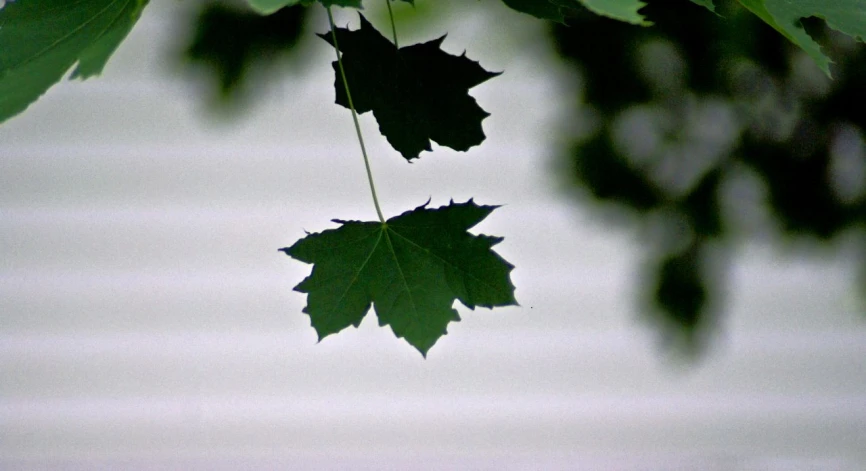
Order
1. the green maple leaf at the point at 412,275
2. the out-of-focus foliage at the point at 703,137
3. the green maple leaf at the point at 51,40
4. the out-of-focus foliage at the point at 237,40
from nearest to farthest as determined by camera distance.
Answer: the green maple leaf at the point at 51,40, the green maple leaf at the point at 412,275, the out-of-focus foliage at the point at 237,40, the out-of-focus foliage at the point at 703,137

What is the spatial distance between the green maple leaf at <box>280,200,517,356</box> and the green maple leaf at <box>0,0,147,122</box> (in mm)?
128

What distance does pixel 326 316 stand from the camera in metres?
0.34

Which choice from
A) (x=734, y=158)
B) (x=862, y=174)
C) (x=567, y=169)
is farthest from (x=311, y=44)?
(x=862, y=174)

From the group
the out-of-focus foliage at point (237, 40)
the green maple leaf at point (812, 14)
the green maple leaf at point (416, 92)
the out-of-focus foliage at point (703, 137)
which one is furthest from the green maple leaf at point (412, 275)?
the out-of-focus foliage at point (703, 137)

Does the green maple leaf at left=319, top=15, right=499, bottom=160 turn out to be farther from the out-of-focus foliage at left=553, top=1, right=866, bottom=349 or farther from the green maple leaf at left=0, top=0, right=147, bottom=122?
the out-of-focus foliage at left=553, top=1, right=866, bottom=349

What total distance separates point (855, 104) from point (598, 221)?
0.36 m

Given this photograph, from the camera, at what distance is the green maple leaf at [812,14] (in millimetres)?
272

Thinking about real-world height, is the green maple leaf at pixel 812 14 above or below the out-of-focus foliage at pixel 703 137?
below

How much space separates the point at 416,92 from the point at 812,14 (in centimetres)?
18

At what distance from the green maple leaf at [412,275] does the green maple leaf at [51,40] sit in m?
0.13

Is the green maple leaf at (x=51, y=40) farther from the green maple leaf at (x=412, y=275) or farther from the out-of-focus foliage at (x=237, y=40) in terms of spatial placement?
the out-of-focus foliage at (x=237, y=40)

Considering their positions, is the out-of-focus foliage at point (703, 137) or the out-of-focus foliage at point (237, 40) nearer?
the out-of-focus foliage at point (237, 40)

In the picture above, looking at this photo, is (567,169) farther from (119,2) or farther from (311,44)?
(119,2)

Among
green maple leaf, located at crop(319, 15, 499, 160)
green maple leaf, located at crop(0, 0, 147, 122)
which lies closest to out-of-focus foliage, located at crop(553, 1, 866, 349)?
green maple leaf, located at crop(319, 15, 499, 160)
